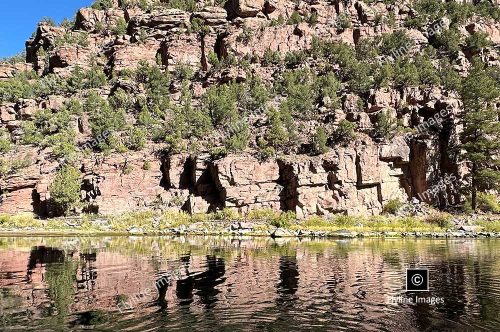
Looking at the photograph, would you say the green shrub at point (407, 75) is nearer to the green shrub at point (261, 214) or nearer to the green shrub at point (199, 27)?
the green shrub at point (261, 214)

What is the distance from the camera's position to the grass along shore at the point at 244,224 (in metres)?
55.8

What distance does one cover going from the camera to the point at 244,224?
5891cm

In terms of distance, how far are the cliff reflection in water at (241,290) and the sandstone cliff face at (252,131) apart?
3161 cm

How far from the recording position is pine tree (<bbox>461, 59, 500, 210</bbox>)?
62438mm

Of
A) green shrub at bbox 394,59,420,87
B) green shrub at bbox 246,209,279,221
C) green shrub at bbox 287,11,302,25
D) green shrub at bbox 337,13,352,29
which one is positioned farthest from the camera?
green shrub at bbox 287,11,302,25

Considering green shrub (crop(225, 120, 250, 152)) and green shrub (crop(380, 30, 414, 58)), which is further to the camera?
green shrub (crop(380, 30, 414, 58))

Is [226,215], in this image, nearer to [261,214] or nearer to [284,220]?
[261,214]

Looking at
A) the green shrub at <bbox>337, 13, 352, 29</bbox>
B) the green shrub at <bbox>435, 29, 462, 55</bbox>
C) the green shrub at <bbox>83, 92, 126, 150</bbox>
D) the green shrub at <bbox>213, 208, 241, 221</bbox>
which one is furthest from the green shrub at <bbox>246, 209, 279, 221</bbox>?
the green shrub at <bbox>337, 13, 352, 29</bbox>

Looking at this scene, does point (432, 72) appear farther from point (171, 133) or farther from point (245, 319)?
point (245, 319)

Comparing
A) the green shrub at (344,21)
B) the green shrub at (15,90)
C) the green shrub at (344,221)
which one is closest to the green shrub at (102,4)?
the green shrub at (15,90)

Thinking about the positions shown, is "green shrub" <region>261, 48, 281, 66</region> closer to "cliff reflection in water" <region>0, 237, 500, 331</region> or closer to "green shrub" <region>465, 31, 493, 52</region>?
"green shrub" <region>465, 31, 493, 52</region>

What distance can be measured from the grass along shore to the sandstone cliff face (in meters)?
2.96

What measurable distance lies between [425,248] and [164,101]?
64.4m

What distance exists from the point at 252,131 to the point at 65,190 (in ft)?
107
